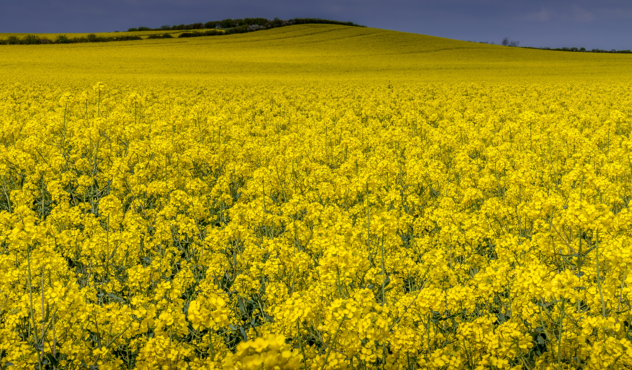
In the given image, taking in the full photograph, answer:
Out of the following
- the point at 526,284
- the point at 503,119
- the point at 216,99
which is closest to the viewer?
the point at 526,284

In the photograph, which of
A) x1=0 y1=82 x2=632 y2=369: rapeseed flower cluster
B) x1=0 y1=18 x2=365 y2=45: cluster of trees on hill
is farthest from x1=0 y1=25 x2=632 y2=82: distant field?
x1=0 y1=82 x2=632 y2=369: rapeseed flower cluster

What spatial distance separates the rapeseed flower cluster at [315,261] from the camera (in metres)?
2.65

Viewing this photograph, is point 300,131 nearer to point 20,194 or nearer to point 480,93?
point 20,194

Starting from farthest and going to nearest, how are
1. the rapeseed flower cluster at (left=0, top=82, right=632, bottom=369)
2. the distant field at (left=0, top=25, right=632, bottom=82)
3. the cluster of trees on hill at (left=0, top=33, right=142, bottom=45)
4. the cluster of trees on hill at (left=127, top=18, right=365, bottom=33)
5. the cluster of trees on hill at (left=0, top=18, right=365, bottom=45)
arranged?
the cluster of trees on hill at (left=127, top=18, right=365, bottom=33) → the cluster of trees on hill at (left=0, top=18, right=365, bottom=45) → the cluster of trees on hill at (left=0, top=33, right=142, bottom=45) → the distant field at (left=0, top=25, right=632, bottom=82) → the rapeseed flower cluster at (left=0, top=82, right=632, bottom=369)

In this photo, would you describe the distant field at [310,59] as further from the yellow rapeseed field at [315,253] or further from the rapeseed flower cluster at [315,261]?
the rapeseed flower cluster at [315,261]

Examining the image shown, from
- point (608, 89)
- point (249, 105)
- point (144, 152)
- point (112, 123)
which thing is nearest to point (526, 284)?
point (144, 152)

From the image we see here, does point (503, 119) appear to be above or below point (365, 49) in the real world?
below

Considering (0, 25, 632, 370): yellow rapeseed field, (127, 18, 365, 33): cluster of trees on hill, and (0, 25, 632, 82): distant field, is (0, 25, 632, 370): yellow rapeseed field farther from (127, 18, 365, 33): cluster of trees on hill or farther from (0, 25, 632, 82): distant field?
(127, 18, 365, 33): cluster of trees on hill

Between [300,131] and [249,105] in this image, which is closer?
[300,131]

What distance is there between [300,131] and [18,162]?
6.61 metres

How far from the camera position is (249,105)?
16.1 meters

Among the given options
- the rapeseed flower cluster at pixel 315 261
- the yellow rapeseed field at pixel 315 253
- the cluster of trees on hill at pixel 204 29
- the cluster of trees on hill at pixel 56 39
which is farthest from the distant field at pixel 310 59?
the rapeseed flower cluster at pixel 315 261

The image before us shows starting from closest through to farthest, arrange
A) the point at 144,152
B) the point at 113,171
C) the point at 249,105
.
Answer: the point at 113,171 → the point at 144,152 → the point at 249,105

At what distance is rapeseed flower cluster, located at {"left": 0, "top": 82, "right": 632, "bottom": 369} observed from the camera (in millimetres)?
2650
